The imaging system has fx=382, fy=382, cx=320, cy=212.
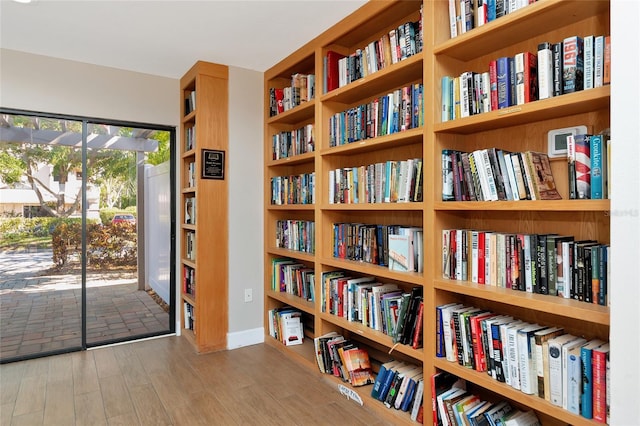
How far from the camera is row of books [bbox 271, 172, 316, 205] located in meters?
3.12

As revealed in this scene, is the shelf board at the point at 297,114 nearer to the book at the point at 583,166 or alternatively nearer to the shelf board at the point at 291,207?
the shelf board at the point at 291,207

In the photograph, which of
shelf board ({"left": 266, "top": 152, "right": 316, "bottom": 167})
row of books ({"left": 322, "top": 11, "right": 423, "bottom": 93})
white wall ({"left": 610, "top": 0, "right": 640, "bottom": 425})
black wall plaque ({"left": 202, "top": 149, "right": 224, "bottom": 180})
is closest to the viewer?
white wall ({"left": 610, "top": 0, "right": 640, "bottom": 425})

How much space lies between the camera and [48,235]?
3.34 meters

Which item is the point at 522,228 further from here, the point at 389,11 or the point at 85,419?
the point at 85,419

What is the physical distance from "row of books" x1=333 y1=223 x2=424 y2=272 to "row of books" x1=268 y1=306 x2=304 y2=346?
0.84 m

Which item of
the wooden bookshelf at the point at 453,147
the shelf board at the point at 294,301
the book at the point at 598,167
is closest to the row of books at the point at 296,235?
the wooden bookshelf at the point at 453,147

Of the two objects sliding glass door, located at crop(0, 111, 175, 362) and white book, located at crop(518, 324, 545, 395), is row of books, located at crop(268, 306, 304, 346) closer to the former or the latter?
sliding glass door, located at crop(0, 111, 175, 362)

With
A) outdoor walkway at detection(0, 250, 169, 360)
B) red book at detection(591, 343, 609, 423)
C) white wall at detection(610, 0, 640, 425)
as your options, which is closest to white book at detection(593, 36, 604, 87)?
white wall at detection(610, 0, 640, 425)

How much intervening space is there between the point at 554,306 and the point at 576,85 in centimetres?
88

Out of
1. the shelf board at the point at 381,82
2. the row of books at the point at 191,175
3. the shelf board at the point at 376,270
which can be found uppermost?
the shelf board at the point at 381,82

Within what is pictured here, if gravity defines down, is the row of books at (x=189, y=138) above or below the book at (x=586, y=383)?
above

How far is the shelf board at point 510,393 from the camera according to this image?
1477 millimetres

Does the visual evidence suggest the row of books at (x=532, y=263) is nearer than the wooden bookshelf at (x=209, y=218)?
Yes

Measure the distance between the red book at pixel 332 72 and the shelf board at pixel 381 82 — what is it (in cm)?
8
